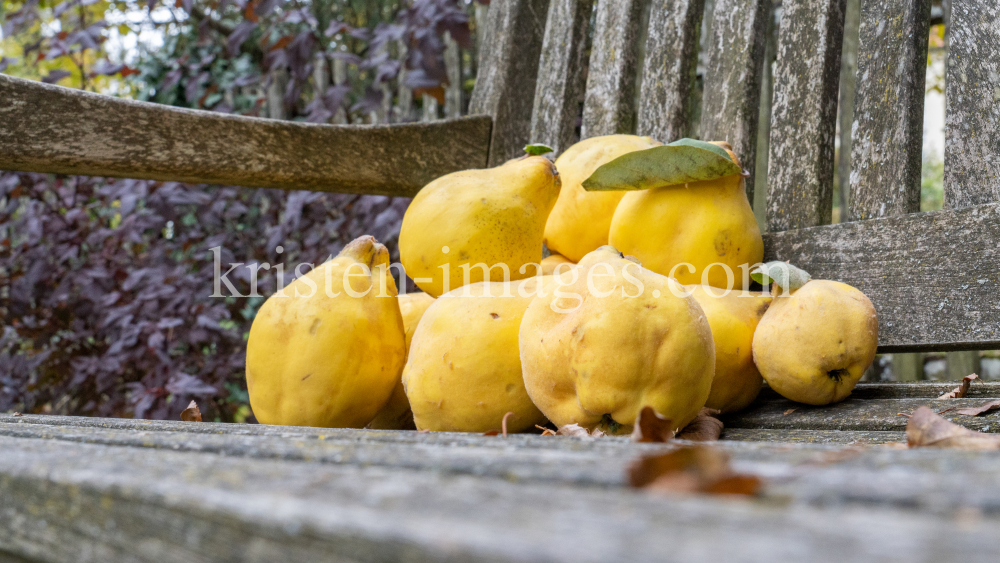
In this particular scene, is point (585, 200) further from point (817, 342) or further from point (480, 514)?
point (480, 514)

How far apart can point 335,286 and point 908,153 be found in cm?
98

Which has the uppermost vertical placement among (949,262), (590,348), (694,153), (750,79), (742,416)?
(750,79)

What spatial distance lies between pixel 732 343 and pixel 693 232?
0.73ft

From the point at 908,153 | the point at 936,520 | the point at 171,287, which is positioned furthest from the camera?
the point at 171,287

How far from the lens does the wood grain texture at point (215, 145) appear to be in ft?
4.82

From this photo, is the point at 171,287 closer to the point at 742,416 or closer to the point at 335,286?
the point at 335,286

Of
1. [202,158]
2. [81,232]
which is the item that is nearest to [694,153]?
[202,158]

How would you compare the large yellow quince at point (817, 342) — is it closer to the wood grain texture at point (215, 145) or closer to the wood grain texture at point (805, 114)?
the wood grain texture at point (805, 114)

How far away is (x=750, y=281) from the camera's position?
1302 millimetres

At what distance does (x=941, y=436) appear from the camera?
60 centimetres

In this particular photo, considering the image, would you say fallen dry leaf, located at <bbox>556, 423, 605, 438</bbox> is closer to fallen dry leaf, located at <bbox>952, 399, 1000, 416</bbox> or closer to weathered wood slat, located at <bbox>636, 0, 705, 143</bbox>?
fallen dry leaf, located at <bbox>952, 399, 1000, 416</bbox>

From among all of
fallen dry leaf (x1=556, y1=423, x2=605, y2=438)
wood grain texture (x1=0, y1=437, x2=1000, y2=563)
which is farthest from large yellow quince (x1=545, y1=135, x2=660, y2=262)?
wood grain texture (x1=0, y1=437, x2=1000, y2=563)

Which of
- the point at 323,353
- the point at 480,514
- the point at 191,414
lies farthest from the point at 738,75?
the point at 480,514

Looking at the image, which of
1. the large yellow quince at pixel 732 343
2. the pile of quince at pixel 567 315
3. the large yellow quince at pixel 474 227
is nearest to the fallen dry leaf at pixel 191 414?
the pile of quince at pixel 567 315
